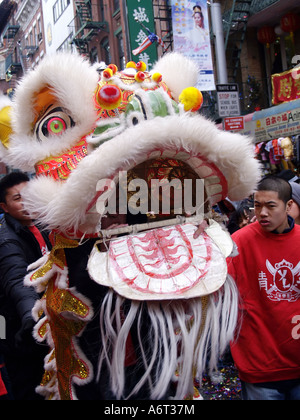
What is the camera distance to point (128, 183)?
80.0 inches

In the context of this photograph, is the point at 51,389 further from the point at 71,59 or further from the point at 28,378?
the point at 71,59

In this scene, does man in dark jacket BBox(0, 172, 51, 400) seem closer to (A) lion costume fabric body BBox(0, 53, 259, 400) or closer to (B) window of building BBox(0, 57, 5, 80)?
(A) lion costume fabric body BBox(0, 53, 259, 400)

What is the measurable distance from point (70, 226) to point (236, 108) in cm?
732

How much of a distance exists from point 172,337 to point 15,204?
1.79 m

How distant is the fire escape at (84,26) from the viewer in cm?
2016

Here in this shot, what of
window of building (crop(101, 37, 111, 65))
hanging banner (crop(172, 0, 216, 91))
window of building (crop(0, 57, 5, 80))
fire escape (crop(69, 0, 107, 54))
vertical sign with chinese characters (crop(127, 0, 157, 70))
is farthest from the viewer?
window of building (crop(0, 57, 5, 80))

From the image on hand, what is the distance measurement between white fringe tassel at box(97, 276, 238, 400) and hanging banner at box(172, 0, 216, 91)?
26.5 feet

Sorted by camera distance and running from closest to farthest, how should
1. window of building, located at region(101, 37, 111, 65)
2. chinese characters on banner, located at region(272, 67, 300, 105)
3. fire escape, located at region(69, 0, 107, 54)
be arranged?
1. chinese characters on banner, located at region(272, 67, 300, 105)
2. fire escape, located at region(69, 0, 107, 54)
3. window of building, located at region(101, 37, 111, 65)

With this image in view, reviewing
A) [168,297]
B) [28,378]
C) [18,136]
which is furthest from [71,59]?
[28,378]

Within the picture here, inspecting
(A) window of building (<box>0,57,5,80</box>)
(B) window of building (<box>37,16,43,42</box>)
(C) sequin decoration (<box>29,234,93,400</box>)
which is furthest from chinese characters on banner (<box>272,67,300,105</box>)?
(A) window of building (<box>0,57,5,80</box>)

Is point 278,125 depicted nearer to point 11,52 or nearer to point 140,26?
point 140,26

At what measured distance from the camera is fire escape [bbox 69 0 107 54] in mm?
20156

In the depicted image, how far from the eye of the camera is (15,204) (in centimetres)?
297

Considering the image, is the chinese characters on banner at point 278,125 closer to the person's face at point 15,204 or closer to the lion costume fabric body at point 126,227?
the person's face at point 15,204
